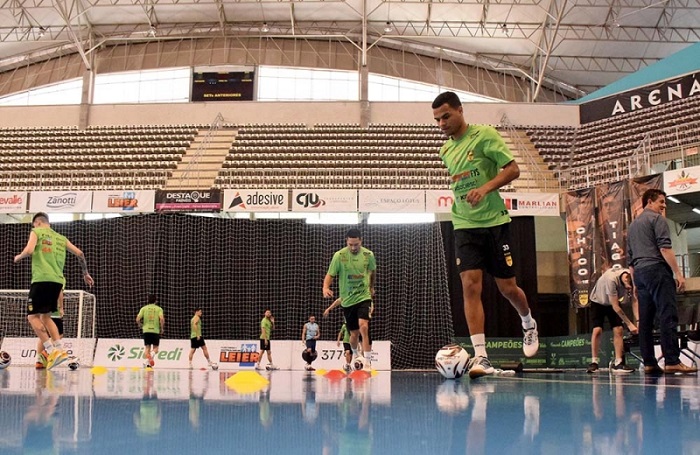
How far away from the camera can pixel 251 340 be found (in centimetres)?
1652

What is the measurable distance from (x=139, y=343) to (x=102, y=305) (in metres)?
1.44

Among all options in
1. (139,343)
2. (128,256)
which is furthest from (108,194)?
(139,343)

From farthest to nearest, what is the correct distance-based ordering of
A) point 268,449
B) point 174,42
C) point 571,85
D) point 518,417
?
1. point 571,85
2. point 174,42
3. point 518,417
4. point 268,449

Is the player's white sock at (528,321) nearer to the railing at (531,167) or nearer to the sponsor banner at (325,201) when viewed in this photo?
the sponsor banner at (325,201)

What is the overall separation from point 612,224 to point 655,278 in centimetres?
1019

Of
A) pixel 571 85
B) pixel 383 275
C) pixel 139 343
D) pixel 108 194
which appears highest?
pixel 571 85

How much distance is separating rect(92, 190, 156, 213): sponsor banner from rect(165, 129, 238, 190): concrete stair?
0.88 m

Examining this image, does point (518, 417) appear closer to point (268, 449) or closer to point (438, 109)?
point (268, 449)

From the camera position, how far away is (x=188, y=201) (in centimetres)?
1689

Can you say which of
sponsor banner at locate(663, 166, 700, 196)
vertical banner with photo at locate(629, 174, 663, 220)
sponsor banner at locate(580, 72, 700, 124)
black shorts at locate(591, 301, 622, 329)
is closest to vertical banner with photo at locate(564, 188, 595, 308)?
vertical banner with photo at locate(629, 174, 663, 220)

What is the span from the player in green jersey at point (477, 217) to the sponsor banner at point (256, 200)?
12.0 meters

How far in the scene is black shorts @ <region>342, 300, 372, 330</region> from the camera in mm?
8141

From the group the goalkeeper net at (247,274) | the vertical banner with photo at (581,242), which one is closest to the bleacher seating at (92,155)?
the goalkeeper net at (247,274)

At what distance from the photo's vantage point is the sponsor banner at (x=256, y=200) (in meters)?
16.5
